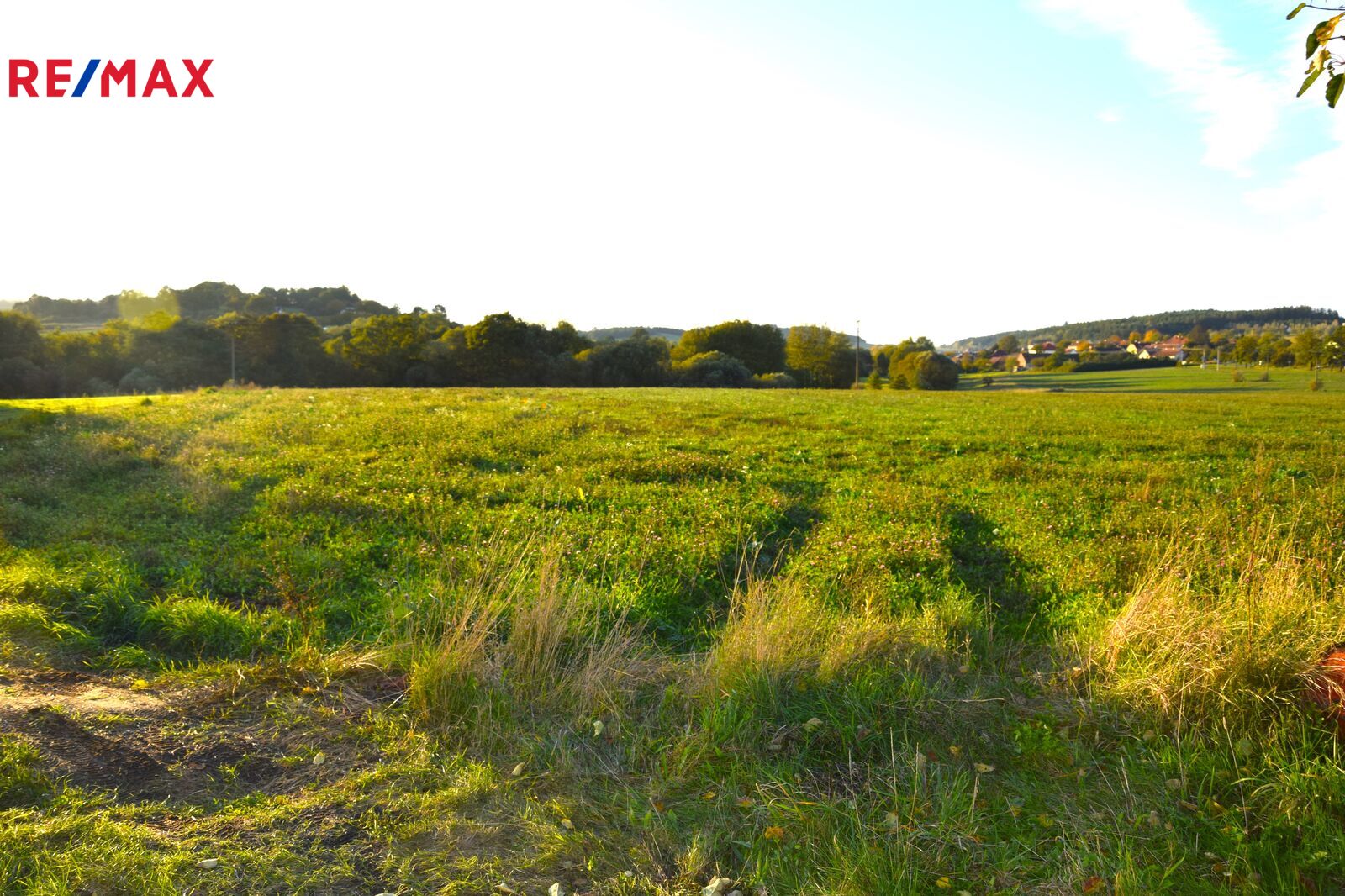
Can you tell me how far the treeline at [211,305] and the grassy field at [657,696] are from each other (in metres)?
99.5

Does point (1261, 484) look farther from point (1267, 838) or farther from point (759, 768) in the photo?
point (759, 768)

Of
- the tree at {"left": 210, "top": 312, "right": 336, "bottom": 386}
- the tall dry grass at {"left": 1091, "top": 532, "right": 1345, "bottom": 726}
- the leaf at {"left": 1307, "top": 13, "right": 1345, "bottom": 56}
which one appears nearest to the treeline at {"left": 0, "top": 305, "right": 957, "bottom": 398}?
the tree at {"left": 210, "top": 312, "right": 336, "bottom": 386}

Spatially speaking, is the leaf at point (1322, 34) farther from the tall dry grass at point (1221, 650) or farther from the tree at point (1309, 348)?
the tree at point (1309, 348)

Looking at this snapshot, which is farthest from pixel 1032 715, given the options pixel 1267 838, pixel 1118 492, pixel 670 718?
pixel 1118 492

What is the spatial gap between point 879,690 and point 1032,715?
112 centimetres

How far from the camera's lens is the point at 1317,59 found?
3412 millimetres

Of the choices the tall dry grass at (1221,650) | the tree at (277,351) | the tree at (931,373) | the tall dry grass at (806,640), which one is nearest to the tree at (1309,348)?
the tree at (931,373)

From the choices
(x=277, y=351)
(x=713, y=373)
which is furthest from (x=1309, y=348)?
(x=277, y=351)

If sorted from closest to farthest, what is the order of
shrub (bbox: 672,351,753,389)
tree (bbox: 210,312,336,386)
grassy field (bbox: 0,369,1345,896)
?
grassy field (bbox: 0,369,1345,896) < tree (bbox: 210,312,336,386) < shrub (bbox: 672,351,753,389)

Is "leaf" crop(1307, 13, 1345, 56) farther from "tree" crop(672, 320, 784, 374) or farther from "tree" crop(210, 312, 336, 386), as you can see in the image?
"tree" crop(672, 320, 784, 374)

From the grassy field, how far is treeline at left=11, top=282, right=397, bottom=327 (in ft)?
326

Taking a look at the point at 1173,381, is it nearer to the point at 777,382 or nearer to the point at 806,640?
the point at 777,382

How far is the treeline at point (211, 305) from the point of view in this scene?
343 ft

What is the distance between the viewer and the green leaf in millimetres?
3289
